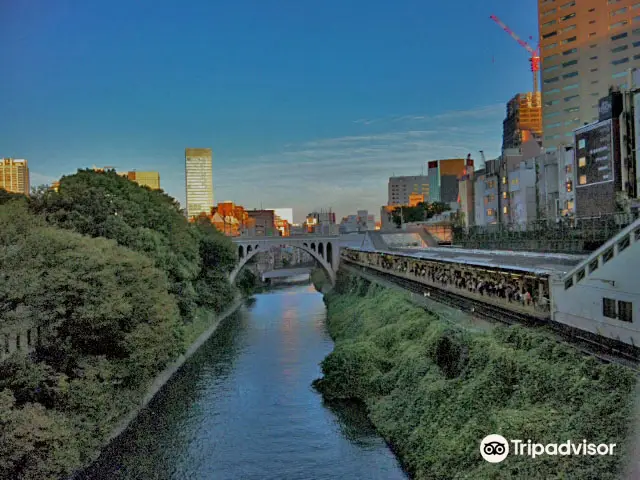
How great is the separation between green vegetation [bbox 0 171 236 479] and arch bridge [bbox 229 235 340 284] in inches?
1566

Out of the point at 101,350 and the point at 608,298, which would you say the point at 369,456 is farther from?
the point at 101,350

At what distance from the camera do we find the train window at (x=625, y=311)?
14495 mm

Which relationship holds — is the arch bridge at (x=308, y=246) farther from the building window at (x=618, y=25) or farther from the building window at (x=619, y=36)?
the building window at (x=618, y=25)

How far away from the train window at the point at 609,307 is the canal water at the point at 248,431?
7.08 metres

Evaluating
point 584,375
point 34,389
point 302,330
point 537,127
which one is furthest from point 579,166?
point 537,127

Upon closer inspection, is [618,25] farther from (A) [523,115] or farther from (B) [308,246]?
(A) [523,115]

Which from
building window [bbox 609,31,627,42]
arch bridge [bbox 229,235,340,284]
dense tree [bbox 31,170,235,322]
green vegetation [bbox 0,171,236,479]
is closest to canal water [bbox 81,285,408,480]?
green vegetation [bbox 0,171,236,479]

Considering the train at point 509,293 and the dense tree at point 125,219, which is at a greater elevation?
the dense tree at point 125,219

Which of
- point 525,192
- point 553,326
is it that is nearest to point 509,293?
point 553,326

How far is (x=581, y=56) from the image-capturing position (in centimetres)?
7956

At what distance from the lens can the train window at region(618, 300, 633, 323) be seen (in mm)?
14495

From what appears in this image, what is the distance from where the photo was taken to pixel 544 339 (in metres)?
15.7

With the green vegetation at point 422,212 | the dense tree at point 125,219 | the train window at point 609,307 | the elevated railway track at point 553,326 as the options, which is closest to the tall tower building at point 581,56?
the green vegetation at point 422,212

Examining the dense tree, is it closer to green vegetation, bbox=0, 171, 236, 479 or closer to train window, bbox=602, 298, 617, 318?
green vegetation, bbox=0, 171, 236, 479
